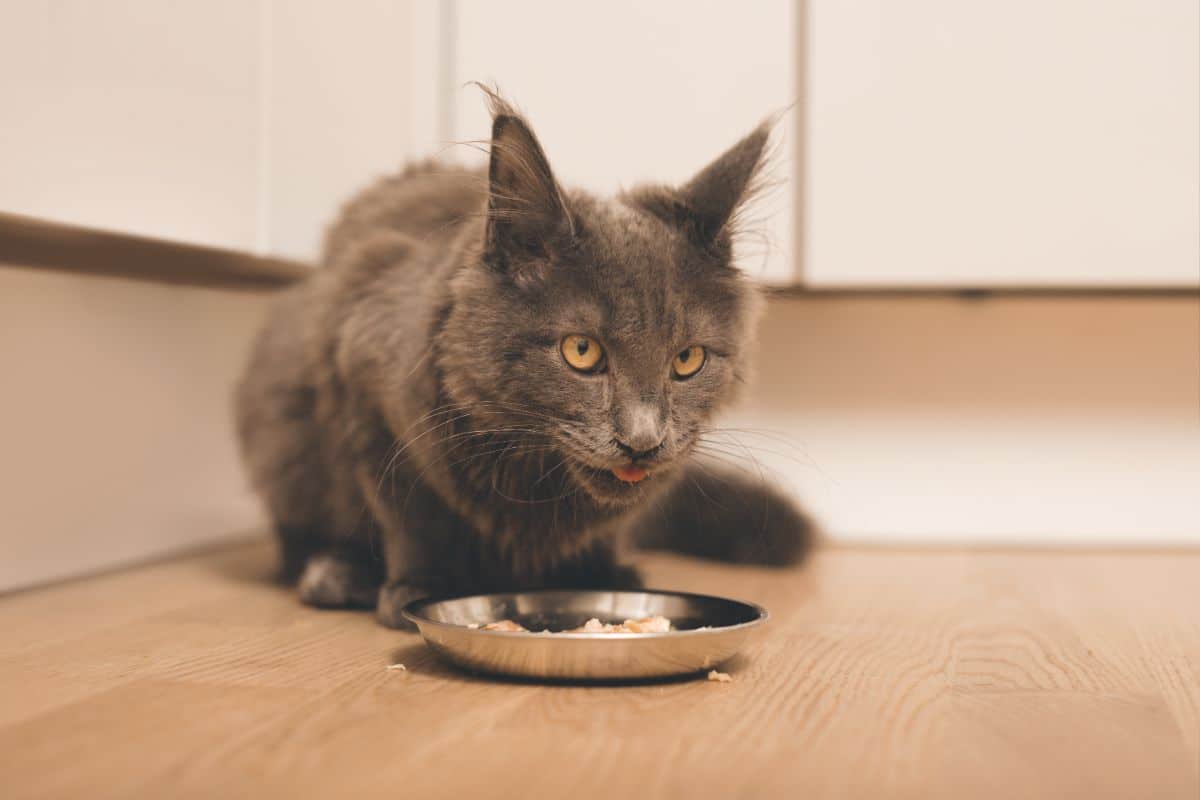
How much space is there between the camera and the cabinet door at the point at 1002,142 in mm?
1926

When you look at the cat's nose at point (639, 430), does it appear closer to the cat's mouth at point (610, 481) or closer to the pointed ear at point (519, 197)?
the cat's mouth at point (610, 481)

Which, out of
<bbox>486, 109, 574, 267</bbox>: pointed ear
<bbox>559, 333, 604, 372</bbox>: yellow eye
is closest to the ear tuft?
<bbox>486, 109, 574, 267</bbox>: pointed ear

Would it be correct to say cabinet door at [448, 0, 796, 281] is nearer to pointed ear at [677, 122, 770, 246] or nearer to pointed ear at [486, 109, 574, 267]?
pointed ear at [677, 122, 770, 246]

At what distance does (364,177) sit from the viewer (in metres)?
2.17

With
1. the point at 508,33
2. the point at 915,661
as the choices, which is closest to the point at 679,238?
the point at 915,661

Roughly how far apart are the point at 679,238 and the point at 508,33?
880 millimetres

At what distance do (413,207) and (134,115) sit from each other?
40 centimetres

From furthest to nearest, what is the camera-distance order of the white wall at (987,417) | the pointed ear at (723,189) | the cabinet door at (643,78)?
1. the white wall at (987,417)
2. the cabinet door at (643,78)
3. the pointed ear at (723,189)

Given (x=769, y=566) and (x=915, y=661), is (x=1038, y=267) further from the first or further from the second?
(x=915, y=661)

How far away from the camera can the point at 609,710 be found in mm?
1084

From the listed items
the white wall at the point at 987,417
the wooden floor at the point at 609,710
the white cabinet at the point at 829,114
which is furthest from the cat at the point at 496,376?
the white wall at the point at 987,417

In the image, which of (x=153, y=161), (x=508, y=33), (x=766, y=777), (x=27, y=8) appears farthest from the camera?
(x=508, y=33)

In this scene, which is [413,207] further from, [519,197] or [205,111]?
[519,197]

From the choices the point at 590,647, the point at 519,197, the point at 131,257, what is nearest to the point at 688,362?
the point at 519,197
